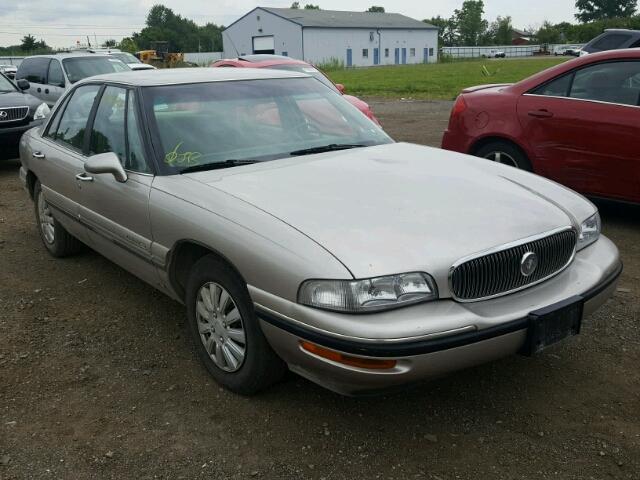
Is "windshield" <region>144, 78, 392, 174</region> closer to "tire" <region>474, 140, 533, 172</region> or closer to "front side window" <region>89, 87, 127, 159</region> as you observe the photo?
"front side window" <region>89, 87, 127, 159</region>

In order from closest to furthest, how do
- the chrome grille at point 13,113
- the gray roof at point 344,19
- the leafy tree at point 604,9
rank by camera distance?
the chrome grille at point 13,113 < the gray roof at point 344,19 < the leafy tree at point 604,9

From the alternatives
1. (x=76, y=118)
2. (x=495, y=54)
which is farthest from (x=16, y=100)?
(x=495, y=54)

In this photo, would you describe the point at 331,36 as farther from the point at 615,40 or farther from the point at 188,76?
the point at 188,76

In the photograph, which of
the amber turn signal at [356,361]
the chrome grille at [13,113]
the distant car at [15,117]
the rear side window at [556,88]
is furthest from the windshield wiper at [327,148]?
the chrome grille at [13,113]

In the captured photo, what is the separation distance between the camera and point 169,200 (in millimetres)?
3359

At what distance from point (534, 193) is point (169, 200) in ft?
6.24

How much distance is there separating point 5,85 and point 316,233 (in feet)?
31.8

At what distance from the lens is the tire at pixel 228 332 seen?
2.98 meters

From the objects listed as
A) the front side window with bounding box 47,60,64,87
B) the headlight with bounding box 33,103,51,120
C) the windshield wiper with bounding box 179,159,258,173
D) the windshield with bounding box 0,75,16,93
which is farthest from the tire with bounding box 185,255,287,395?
the front side window with bounding box 47,60,64,87

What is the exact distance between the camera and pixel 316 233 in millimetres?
2723

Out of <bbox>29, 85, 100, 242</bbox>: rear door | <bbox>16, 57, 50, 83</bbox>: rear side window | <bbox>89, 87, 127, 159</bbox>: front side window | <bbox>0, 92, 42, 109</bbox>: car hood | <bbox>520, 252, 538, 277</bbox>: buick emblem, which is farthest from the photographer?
<bbox>16, 57, 50, 83</bbox>: rear side window

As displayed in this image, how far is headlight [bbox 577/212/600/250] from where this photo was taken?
331 centimetres

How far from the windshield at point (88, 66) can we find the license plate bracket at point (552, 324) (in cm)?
1147

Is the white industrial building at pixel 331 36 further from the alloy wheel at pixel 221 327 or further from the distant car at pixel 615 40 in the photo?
the alloy wheel at pixel 221 327
